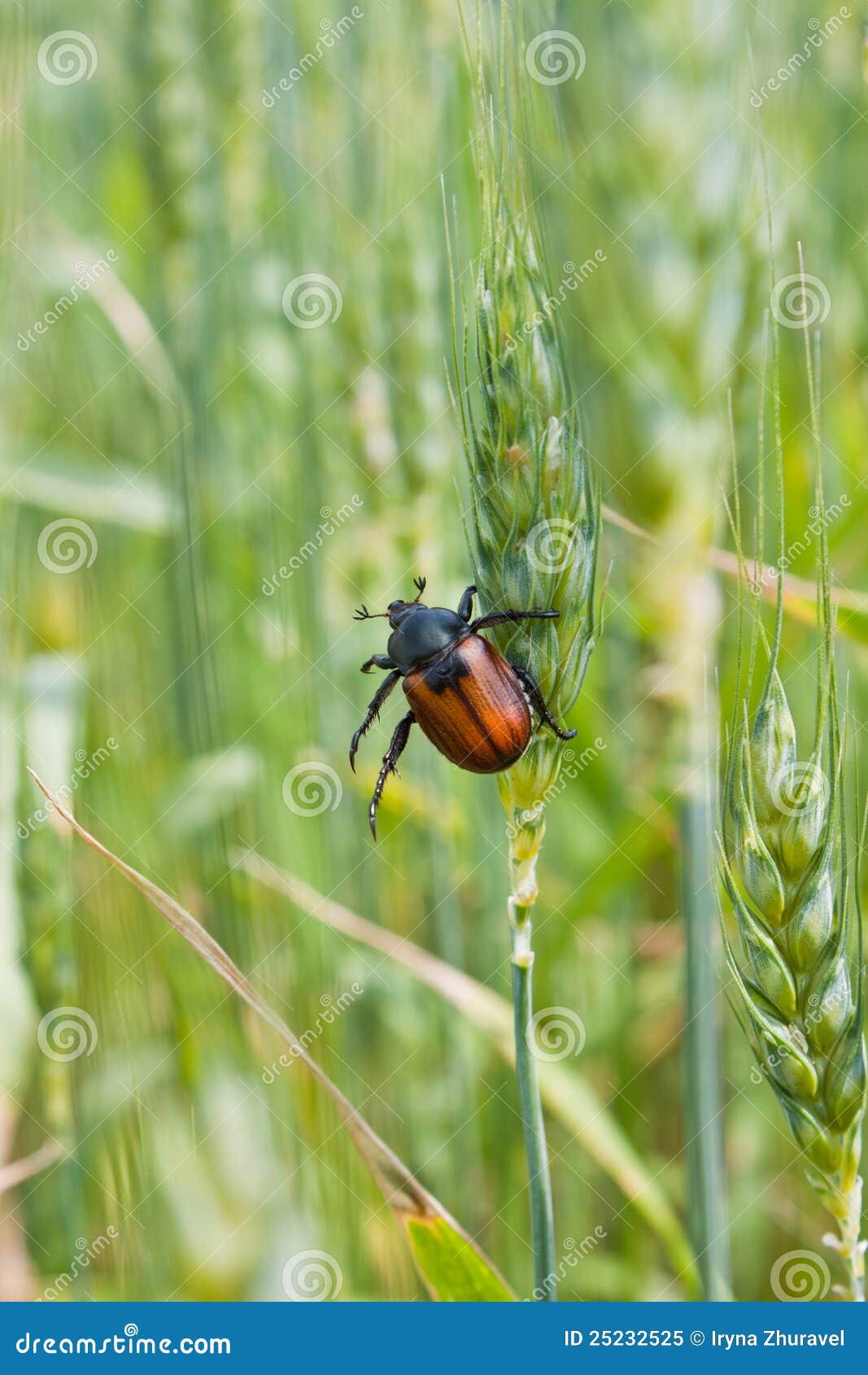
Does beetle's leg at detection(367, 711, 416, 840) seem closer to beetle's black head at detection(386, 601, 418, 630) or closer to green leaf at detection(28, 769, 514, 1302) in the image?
beetle's black head at detection(386, 601, 418, 630)

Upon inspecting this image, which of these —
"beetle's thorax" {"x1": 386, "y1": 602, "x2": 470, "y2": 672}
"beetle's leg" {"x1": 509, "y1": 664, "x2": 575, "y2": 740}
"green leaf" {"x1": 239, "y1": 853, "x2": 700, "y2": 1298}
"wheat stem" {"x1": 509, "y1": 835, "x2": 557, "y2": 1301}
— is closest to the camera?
"wheat stem" {"x1": 509, "y1": 835, "x2": 557, "y2": 1301}

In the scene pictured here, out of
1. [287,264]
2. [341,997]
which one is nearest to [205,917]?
[341,997]

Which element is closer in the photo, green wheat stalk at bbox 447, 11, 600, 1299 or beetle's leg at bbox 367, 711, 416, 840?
green wheat stalk at bbox 447, 11, 600, 1299

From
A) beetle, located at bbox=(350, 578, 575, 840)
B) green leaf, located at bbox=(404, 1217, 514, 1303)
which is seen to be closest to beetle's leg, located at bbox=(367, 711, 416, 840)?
beetle, located at bbox=(350, 578, 575, 840)

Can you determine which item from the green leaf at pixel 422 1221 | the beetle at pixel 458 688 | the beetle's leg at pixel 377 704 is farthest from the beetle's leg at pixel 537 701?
the beetle's leg at pixel 377 704

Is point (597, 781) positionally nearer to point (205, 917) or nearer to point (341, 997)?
point (341, 997)

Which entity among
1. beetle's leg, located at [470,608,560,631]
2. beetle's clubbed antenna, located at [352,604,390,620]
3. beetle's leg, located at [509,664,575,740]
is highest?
beetle's clubbed antenna, located at [352,604,390,620]

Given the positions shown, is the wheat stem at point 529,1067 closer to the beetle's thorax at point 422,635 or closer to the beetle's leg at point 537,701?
the beetle's leg at point 537,701

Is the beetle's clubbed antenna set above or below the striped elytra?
above
